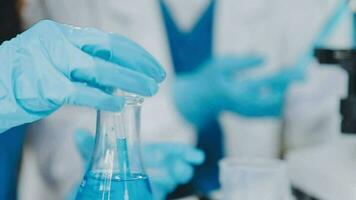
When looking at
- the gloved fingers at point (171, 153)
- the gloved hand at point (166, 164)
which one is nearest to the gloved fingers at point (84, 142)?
the gloved hand at point (166, 164)

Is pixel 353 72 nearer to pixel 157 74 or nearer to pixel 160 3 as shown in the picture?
pixel 157 74

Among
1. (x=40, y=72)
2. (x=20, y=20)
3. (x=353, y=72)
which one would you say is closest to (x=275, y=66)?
(x=353, y=72)

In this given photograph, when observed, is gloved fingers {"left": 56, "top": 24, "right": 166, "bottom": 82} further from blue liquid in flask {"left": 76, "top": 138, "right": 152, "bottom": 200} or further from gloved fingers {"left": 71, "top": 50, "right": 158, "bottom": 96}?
blue liquid in flask {"left": 76, "top": 138, "right": 152, "bottom": 200}

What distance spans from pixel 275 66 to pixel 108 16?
15.4 inches

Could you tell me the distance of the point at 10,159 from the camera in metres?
1.11

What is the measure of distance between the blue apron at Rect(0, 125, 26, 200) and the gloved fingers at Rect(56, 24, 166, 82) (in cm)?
35

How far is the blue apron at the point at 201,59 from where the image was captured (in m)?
1.25

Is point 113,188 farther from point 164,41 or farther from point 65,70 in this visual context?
point 164,41

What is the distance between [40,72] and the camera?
0.78 m

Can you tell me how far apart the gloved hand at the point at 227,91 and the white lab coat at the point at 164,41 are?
0.02 m

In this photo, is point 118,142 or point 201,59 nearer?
point 118,142

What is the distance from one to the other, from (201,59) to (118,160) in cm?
56

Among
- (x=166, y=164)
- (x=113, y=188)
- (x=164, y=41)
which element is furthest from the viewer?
(x=164, y=41)

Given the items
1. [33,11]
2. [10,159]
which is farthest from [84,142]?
[33,11]
